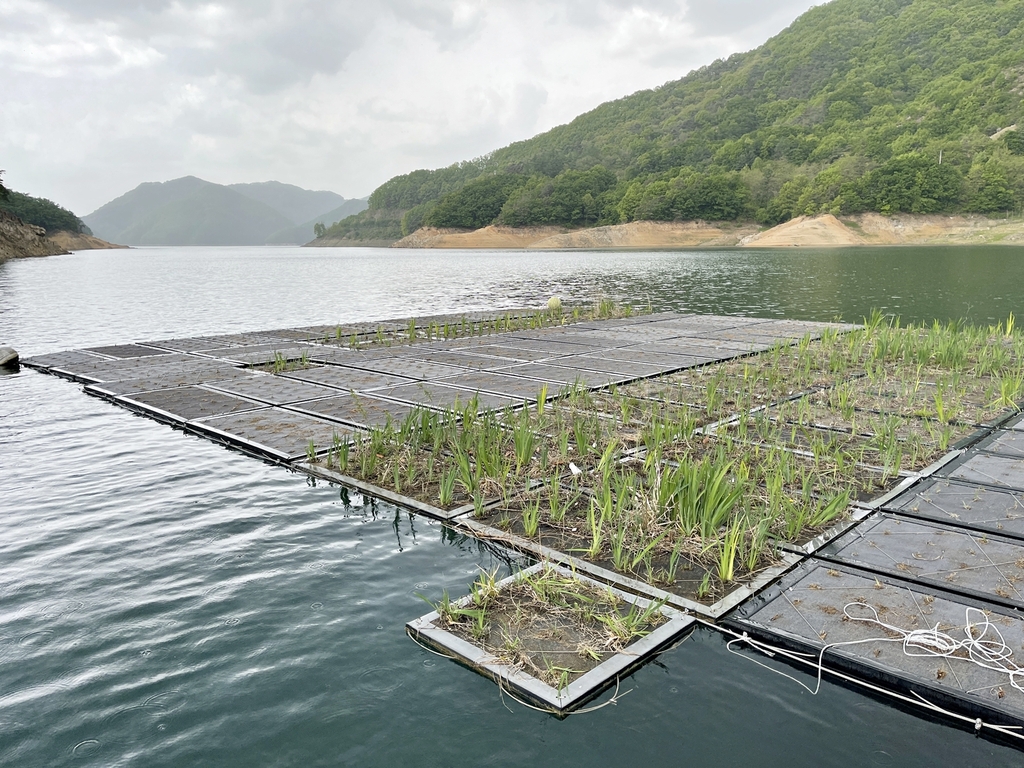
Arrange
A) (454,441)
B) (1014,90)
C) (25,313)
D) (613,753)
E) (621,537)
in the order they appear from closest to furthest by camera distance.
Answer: (613,753) → (621,537) → (454,441) → (25,313) → (1014,90)

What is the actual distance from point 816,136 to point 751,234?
21.2 meters

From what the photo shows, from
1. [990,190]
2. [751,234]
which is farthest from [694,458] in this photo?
[751,234]

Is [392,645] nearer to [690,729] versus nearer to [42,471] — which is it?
[690,729]

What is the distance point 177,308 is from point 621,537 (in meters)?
21.6

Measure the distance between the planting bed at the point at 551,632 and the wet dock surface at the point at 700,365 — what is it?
0.50 metres

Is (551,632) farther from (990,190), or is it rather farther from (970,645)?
(990,190)

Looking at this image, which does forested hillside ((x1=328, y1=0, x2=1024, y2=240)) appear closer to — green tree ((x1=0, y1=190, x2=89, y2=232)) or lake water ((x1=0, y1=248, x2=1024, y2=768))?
green tree ((x1=0, y1=190, x2=89, y2=232))

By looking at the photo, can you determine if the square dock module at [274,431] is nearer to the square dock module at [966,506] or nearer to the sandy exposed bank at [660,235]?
the square dock module at [966,506]

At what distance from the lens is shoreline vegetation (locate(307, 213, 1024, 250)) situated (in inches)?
3066

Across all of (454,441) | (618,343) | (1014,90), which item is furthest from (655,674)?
(1014,90)

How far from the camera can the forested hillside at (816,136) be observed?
83.2 meters

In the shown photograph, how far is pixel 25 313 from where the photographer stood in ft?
64.3

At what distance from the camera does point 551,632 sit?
3.24 metres

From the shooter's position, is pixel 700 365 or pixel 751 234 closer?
pixel 700 365
